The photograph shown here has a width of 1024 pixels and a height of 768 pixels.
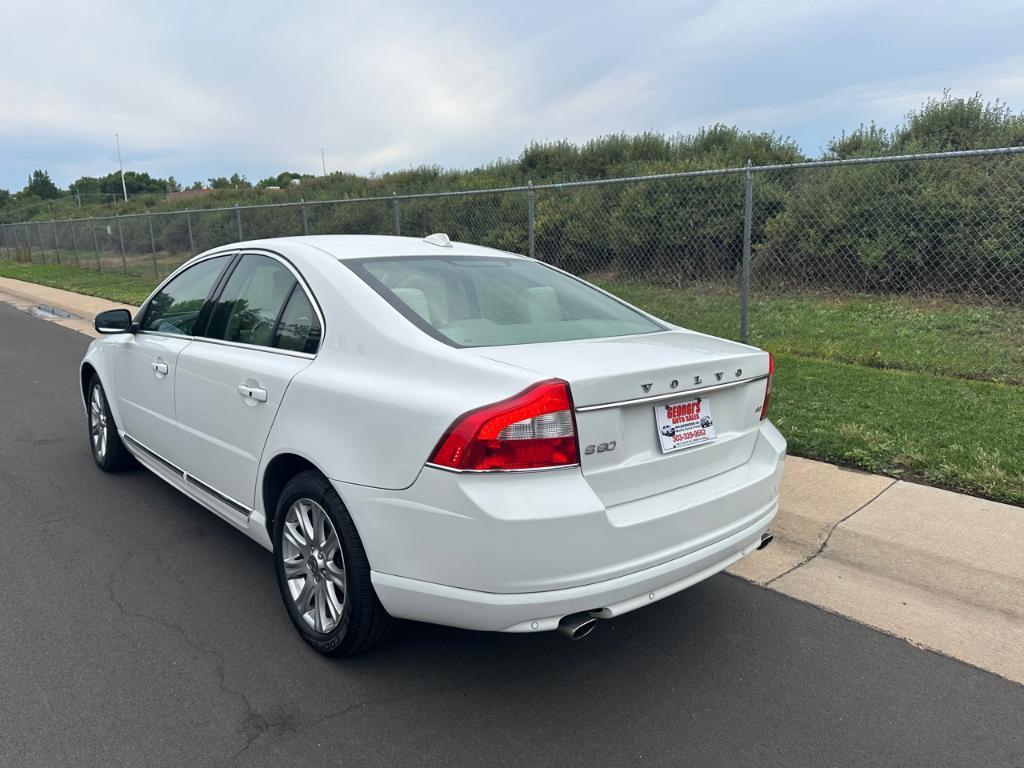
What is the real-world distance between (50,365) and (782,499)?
29.1 feet

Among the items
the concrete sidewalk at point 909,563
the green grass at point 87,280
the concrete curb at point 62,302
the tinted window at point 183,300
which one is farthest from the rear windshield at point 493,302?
the green grass at point 87,280

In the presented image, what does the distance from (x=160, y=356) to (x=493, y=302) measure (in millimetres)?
2040

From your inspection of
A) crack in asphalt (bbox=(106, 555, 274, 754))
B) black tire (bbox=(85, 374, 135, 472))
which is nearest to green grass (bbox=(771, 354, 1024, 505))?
crack in asphalt (bbox=(106, 555, 274, 754))

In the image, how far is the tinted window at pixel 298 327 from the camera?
3156mm

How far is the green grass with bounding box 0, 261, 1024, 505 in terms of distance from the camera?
4.80 metres

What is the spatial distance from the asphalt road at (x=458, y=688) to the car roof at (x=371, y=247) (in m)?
1.64

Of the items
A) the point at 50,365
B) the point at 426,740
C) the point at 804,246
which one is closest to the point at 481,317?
the point at 426,740

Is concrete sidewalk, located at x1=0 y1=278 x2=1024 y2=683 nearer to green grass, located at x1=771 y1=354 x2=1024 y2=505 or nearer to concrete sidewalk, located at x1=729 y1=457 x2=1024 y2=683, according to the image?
concrete sidewalk, located at x1=729 y1=457 x2=1024 y2=683

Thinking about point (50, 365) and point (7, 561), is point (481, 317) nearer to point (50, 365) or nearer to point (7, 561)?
point (7, 561)

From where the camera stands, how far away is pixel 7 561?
3896mm

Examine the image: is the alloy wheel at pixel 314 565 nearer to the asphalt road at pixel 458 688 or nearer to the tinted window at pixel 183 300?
the asphalt road at pixel 458 688

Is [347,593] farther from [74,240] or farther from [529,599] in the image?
[74,240]

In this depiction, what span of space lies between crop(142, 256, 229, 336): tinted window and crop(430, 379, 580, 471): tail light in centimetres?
228

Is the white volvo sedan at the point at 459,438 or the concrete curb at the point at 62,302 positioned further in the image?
the concrete curb at the point at 62,302
